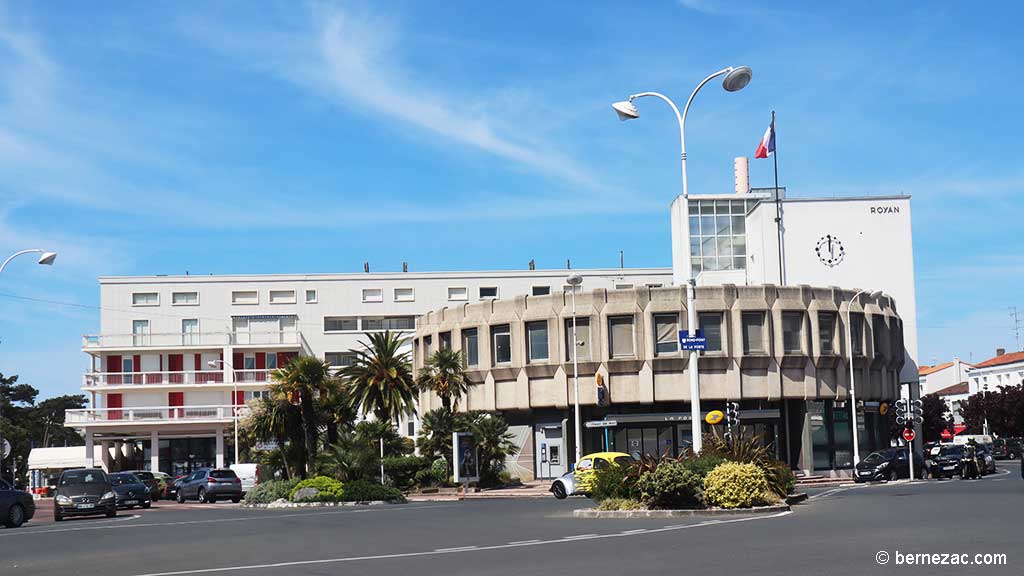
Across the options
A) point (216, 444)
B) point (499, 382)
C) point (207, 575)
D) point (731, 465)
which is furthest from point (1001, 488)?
point (216, 444)

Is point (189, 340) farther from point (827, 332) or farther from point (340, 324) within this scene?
point (827, 332)

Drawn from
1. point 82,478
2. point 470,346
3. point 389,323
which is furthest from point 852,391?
point 389,323

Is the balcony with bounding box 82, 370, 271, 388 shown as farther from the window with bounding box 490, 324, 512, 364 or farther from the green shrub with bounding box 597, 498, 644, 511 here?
the green shrub with bounding box 597, 498, 644, 511

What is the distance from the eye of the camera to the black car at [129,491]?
136 feet

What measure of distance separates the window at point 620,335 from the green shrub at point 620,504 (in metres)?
31.4

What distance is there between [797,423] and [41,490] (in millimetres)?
50389

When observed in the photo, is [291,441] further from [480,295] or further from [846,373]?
[480,295]

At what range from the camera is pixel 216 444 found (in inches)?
3059

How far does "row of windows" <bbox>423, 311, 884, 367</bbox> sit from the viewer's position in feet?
184

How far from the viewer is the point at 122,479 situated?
4262cm

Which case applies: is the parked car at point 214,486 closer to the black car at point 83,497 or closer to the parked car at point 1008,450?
the black car at point 83,497

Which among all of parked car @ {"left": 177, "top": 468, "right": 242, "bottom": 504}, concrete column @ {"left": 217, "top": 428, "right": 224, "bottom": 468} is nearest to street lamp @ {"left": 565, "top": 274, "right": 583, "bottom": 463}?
parked car @ {"left": 177, "top": 468, "right": 242, "bottom": 504}

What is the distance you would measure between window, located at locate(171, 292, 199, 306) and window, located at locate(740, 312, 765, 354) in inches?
1976

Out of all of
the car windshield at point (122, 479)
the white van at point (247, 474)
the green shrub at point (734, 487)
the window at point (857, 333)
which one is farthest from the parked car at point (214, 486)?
the window at point (857, 333)
